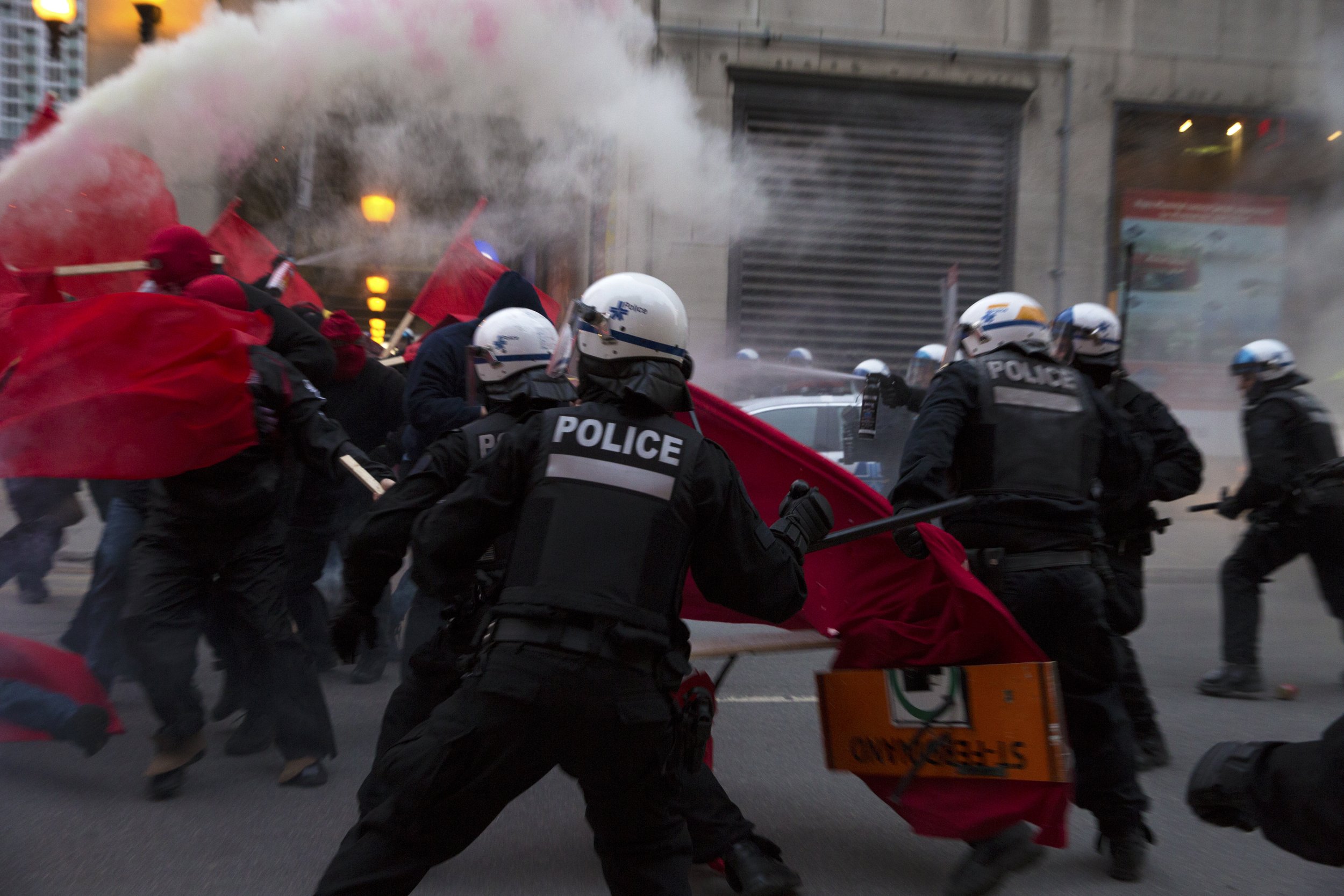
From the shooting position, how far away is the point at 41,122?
15.6 ft

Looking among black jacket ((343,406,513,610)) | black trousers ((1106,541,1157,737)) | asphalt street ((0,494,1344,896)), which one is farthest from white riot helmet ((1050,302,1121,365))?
black jacket ((343,406,513,610))

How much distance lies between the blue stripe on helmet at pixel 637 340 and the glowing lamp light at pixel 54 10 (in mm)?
6668

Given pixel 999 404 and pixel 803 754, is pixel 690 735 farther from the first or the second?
pixel 803 754

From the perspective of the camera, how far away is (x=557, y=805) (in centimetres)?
418

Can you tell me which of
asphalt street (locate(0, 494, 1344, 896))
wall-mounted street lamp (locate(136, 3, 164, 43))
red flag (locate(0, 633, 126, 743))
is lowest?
asphalt street (locate(0, 494, 1344, 896))

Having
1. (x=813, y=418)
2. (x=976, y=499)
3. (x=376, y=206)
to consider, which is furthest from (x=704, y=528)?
(x=376, y=206)

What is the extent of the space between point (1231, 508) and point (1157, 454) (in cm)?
177

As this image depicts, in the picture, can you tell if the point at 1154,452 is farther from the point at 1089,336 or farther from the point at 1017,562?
the point at 1017,562

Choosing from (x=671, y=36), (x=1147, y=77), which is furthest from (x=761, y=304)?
(x=1147, y=77)

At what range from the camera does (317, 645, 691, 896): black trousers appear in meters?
2.22

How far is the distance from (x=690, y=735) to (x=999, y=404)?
1612 millimetres

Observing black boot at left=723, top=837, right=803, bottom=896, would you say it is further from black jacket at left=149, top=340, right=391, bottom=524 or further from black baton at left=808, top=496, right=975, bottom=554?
black jacket at left=149, top=340, right=391, bottom=524

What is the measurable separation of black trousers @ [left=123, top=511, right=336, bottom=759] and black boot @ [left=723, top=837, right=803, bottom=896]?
1795 mm

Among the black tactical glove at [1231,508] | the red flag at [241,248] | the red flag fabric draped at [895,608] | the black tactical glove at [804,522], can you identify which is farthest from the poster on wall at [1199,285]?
the black tactical glove at [804,522]
